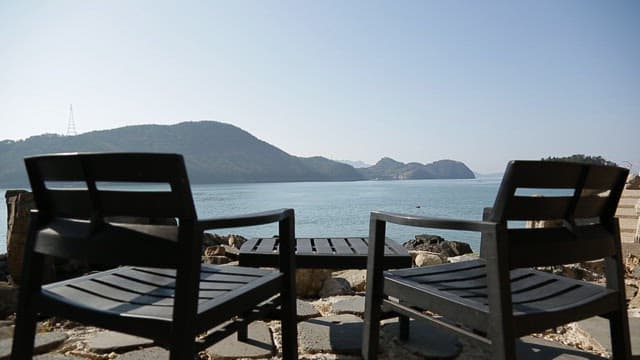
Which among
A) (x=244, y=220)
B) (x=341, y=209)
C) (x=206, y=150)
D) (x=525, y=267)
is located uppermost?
(x=206, y=150)

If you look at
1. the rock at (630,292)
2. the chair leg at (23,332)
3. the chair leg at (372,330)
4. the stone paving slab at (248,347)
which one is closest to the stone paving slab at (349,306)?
the stone paving slab at (248,347)

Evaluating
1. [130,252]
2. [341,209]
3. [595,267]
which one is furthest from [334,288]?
[341,209]

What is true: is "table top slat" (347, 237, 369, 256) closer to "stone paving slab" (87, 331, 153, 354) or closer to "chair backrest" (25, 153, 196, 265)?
"stone paving slab" (87, 331, 153, 354)

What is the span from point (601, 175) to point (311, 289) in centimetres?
224

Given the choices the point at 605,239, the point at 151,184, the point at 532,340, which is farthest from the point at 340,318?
the point at 151,184

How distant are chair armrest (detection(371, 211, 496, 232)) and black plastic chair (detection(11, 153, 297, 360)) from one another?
446 millimetres

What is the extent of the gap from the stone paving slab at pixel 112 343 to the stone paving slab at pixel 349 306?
1140mm

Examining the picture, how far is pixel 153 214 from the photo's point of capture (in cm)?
113

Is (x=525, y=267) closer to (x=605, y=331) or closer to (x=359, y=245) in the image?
(x=359, y=245)

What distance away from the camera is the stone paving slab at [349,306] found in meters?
2.61

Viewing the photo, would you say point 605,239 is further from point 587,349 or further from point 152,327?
point 152,327

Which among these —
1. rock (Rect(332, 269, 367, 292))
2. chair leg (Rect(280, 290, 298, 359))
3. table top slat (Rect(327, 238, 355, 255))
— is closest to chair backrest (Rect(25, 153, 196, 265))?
chair leg (Rect(280, 290, 298, 359))

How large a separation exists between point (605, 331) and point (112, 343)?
8.49 ft

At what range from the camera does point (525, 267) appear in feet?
3.95
